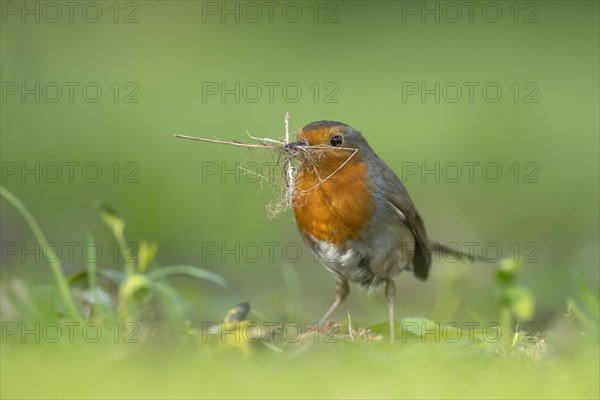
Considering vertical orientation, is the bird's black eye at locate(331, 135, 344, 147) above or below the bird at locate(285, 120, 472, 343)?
above

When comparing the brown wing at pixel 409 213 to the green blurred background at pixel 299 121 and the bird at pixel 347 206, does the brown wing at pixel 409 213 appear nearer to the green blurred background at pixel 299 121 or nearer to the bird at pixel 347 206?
the bird at pixel 347 206

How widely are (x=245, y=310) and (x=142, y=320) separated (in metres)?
0.56

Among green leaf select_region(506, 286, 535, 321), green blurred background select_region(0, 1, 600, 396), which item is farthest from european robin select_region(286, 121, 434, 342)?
green leaf select_region(506, 286, 535, 321)

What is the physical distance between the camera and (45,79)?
33.9 feet

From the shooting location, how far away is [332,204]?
5125mm

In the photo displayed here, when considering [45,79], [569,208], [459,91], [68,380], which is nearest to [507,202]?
[569,208]

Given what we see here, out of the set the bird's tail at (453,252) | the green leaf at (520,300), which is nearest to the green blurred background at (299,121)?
the bird's tail at (453,252)

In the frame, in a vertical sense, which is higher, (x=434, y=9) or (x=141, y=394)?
(x=434, y=9)

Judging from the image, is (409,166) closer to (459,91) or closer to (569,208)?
(569,208)

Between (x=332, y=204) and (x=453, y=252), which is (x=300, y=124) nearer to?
(x=453, y=252)

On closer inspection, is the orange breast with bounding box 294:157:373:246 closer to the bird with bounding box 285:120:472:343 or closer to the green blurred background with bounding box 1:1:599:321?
the bird with bounding box 285:120:472:343

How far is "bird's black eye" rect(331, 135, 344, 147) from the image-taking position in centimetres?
518

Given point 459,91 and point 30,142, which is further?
point 459,91

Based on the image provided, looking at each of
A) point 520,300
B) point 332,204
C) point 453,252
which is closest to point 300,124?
point 453,252
